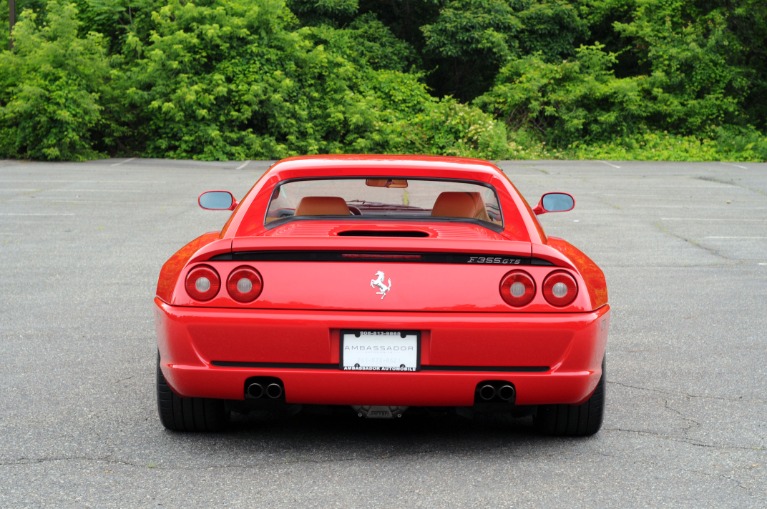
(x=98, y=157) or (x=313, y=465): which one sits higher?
(x=313, y=465)

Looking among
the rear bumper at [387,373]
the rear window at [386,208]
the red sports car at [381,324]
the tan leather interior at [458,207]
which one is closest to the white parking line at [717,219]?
the rear window at [386,208]

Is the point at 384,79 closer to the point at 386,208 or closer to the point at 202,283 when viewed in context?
the point at 386,208

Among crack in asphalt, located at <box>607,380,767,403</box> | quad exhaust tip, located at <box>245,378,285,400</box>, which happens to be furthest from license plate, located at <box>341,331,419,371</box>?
crack in asphalt, located at <box>607,380,767,403</box>

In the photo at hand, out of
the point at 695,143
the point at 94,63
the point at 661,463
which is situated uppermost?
the point at 661,463

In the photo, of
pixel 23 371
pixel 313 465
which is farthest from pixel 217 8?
pixel 313 465

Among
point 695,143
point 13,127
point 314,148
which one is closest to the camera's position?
point 13,127

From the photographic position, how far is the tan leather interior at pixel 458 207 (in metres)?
5.46

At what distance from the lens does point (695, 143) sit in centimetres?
3488

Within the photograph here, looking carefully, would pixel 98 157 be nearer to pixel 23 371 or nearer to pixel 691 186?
pixel 691 186

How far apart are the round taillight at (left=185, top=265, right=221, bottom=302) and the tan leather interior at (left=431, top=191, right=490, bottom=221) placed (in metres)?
1.22

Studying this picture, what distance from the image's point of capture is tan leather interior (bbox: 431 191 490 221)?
5457 millimetres

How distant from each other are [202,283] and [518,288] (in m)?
1.28

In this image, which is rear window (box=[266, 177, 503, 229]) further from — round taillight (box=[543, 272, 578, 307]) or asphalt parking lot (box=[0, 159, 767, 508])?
asphalt parking lot (box=[0, 159, 767, 508])

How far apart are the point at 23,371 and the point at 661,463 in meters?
3.54
